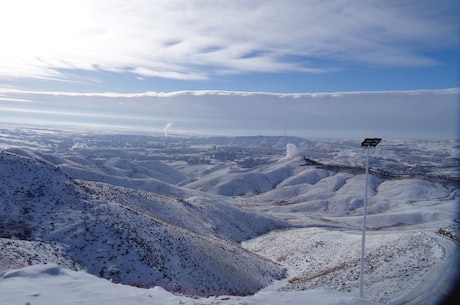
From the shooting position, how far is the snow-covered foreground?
12875 mm

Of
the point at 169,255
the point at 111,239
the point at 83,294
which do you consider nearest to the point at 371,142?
the point at 83,294

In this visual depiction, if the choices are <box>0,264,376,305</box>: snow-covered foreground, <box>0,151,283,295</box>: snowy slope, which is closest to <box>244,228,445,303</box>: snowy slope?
<box>0,151,283,295</box>: snowy slope

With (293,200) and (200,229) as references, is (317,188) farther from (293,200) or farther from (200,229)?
(200,229)

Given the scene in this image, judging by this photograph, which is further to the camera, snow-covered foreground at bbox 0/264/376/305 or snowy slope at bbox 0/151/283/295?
snowy slope at bbox 0/151/283/295

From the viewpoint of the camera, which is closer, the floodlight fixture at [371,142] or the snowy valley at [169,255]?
the snowy valley at [169,255]

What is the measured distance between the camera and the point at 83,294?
13812mm

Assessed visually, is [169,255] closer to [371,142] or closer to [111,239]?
[111,239]

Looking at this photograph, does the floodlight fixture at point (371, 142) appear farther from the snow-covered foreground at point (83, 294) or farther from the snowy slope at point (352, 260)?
the snowy slope at point (352, 260)

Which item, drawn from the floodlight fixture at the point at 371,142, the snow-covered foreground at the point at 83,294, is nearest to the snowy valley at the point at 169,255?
the snow-covered foreground at the point at 83,294

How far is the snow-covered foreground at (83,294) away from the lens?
12.9 meters

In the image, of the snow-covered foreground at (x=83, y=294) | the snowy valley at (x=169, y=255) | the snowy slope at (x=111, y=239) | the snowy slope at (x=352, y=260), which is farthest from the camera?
the snowy slope at (x=111, y=239)

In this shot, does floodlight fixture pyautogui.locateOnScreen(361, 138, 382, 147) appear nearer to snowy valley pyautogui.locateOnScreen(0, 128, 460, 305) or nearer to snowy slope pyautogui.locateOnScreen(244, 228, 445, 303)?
snowy valley pyautogui.locateOnScreen(0, 128, 460, 305)

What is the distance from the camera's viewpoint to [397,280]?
2039 centimetres

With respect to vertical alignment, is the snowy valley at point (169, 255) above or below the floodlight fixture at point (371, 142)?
below
